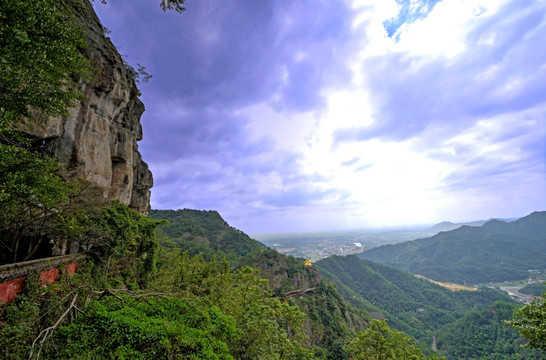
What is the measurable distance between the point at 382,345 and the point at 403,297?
129004 millimetres

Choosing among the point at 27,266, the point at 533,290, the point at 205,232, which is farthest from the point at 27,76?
the point at 533,290

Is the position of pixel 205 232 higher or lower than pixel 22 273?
higher

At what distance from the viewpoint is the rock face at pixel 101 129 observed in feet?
46.3

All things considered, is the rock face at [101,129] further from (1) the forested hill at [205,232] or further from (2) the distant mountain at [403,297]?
(2) the distant mountain at [403,297]

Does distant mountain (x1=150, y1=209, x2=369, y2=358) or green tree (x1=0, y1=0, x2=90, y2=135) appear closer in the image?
green tree (x1=0, y1=0, x2=90, y2=135)

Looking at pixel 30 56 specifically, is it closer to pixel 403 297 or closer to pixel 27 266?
pixel 27 266

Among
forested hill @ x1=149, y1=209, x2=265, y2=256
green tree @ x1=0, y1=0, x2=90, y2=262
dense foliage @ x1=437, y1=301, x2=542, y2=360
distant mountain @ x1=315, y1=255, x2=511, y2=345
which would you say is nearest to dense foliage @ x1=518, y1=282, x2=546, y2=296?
distant mountain @ x1=315, y1=255, x2=511, y2=345

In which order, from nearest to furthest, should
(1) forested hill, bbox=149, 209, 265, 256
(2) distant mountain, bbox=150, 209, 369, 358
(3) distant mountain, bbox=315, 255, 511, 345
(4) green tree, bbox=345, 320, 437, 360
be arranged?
(4) green tree, bbox=345, 320, 437, 360 → (2) distant mountain, bbox=150, 209, 369, 358 → (1) forested hill, bbox=149, 209, 265, 256 → (3) distant mountain, bbox=315, 255, 511, 345

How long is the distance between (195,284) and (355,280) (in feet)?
481

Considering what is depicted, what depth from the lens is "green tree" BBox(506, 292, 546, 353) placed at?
357 inches

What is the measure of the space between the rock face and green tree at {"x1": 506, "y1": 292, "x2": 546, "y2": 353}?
77.4ft

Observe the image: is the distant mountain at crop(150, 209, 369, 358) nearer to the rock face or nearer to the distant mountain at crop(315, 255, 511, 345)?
the rock face

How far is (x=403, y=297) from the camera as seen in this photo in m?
117

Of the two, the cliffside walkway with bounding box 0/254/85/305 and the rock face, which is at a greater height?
the rock face
